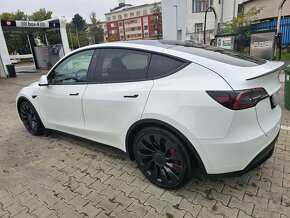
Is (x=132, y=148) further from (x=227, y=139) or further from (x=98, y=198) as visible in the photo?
(x=227, y=139)

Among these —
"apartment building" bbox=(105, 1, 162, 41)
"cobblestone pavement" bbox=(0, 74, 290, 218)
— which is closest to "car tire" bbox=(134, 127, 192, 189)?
"cobblestone pavement" bbox=(0, 74, 290, 218)

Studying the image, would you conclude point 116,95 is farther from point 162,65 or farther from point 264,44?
point 264,44

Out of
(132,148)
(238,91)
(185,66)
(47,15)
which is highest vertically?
(47,15)

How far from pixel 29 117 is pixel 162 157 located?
3.03m

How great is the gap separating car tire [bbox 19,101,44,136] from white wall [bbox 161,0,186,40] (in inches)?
1064

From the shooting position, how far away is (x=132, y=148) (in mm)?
2725

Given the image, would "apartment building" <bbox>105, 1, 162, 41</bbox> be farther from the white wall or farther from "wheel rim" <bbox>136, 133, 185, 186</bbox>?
"wheel rim" <bbox>136, 133, 185, 186</bbox>

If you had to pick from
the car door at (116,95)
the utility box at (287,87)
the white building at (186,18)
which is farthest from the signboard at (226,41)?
the white building at (186,18)

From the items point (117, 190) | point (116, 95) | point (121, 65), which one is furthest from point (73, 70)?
point (117, 190)

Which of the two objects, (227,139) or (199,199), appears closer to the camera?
(227,139)

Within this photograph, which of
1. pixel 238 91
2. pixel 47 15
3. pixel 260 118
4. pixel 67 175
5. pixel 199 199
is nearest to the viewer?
pixel 238 91

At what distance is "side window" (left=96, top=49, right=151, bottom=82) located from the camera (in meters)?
2.51

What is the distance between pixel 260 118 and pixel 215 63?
650 mm

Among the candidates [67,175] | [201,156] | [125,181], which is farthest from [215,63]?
[67,175]
